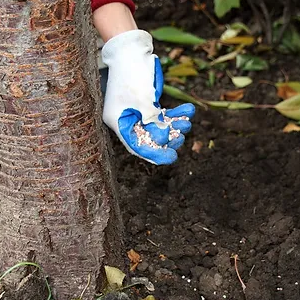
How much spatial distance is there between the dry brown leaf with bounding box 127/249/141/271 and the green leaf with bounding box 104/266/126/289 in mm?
126

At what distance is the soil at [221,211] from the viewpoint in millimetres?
1580

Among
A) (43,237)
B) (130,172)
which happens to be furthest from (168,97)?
(43,237)

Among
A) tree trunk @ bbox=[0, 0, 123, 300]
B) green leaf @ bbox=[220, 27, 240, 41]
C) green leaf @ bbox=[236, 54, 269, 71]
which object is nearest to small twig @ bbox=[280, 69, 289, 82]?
green leaf @ bbox=[236, 54, 269, 71]

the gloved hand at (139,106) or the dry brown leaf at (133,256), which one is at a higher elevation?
the gloved hand at (139,106)

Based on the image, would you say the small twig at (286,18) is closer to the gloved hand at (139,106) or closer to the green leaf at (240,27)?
the green leaf at (240,27)

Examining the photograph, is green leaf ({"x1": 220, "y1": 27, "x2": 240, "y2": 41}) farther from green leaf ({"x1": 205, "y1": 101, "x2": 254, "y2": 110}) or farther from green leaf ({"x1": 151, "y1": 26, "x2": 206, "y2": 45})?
green leaf ({"x1": 205, "y1": 101, "x2": 254, "y2": 110})

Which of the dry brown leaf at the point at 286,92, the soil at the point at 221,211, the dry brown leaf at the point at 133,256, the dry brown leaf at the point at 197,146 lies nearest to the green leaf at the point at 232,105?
the soil at the point at 221,211

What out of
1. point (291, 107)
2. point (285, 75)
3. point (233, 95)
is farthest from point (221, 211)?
point (285, 75)

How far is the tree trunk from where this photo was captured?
48.4 inches

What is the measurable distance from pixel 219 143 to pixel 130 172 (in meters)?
0.32

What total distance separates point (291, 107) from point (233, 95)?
244mm

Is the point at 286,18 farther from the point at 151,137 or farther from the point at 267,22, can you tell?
the point at 151,137

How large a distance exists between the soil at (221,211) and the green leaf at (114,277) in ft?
0.34

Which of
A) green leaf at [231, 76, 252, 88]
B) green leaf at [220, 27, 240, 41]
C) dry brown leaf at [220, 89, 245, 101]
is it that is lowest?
green leaf at [220, 27, 240, 41]
